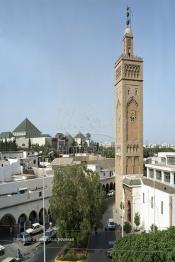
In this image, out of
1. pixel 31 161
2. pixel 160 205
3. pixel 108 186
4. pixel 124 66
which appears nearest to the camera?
pixel 160 205

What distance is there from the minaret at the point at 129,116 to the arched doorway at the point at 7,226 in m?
13.7

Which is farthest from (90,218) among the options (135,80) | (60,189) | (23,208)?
(135,80)

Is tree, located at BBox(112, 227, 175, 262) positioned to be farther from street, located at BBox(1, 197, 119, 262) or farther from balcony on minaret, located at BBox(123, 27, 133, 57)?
balcony on minaret, located at BBox(123, 27, 133, 57)

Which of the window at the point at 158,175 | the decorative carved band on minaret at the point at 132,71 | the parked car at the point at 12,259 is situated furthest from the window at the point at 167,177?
the parked car at the point at 12,259

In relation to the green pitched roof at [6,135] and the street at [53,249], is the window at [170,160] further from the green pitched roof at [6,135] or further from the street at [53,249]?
the green pitched roof at [6,135]

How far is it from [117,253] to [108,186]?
41.7 meters

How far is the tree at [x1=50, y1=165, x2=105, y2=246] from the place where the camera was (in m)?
24.6

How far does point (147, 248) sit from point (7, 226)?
19700 mm

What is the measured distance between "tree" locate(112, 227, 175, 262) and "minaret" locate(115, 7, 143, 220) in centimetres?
2248

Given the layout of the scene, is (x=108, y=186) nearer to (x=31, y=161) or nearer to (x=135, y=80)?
(x=31, y=161)

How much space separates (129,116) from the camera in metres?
42.6

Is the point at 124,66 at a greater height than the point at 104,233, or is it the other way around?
the point at 124,66

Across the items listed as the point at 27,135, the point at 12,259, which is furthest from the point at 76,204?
the point at 27,135

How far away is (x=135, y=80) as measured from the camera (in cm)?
4231
